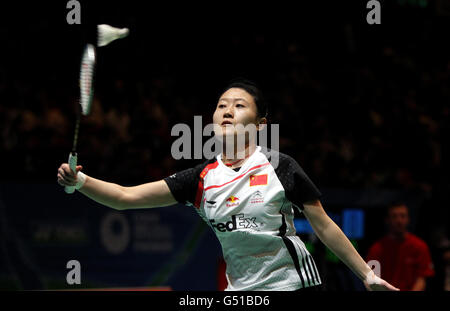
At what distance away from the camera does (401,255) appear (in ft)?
21.5

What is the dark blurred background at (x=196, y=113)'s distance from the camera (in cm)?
662

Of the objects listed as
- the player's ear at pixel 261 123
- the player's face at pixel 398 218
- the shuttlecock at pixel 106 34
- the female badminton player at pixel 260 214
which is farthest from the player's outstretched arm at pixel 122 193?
the player's face at pixel 398 218

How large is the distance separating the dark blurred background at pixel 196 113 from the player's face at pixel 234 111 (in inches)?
141

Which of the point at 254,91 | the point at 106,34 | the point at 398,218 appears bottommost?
the point at 398,218

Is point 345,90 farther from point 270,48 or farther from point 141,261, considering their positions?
point 141,261

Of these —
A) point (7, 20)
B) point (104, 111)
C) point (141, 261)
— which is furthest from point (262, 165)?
point (7, 20)

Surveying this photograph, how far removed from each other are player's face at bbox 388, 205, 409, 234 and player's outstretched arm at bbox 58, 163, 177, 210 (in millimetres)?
3752

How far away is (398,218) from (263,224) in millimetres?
3842

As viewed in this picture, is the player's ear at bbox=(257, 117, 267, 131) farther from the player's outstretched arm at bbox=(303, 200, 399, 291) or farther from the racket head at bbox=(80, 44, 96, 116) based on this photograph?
the racket head at bbox=(80, 44, 96, 116)

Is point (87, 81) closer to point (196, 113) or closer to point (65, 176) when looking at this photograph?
point (65, 176)

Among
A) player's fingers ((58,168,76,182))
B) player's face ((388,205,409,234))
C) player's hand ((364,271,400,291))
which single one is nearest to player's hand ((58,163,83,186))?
player's fingers ((58,168,76,182))

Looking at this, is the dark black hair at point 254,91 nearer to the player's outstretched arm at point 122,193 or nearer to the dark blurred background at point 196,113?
the player's outstretched arm at point 122,193

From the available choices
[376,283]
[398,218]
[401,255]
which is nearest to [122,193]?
[376,283]
